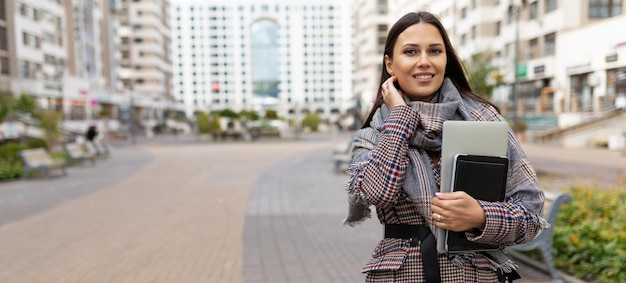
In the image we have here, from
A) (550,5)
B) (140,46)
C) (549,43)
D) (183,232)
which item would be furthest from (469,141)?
(140,46)

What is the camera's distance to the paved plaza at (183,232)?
4871mm

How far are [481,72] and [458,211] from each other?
10.6m

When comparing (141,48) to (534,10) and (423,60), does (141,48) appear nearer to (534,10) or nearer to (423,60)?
(534,10)

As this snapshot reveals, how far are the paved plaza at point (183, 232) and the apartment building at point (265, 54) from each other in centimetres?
11118

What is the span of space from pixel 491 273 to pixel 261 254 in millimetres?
4194

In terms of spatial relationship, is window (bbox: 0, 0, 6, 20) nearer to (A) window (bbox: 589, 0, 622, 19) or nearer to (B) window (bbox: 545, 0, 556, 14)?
(B) window (bbox: 545, 0, 556, 14)

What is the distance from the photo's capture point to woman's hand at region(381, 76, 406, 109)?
155 cm

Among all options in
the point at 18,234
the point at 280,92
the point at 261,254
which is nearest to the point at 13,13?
the point at 18,234

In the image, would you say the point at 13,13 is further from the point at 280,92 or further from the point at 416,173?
the point at 280,92

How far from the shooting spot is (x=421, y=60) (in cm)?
154

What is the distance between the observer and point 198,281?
4.57 meters

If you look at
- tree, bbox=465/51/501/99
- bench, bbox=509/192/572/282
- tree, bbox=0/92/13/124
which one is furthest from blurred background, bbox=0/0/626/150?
bench, bbox=509/192/572/282

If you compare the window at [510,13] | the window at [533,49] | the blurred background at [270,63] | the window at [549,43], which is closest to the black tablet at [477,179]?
the blurred background at [270,63]

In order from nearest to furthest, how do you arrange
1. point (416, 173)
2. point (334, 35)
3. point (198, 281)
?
point (416, 173), point (198, 281), point (334, 35)
